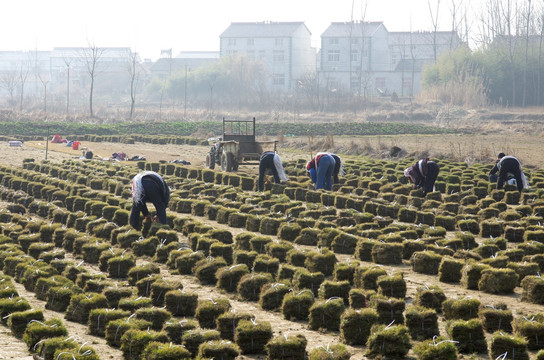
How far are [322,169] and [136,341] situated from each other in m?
12.8

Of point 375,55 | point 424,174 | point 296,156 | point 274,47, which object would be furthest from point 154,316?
point 274,47

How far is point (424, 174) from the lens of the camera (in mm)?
20172

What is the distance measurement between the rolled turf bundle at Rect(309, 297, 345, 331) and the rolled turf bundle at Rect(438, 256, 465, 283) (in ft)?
10.1

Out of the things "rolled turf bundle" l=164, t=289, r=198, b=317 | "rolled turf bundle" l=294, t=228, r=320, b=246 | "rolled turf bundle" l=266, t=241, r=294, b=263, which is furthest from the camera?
"rolled turf bundle" l=294, t=228, r=320, b=246

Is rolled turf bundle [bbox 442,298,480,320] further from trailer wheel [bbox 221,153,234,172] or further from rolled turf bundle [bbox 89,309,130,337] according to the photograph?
trailer wheel [bbox 221,153,234,172]

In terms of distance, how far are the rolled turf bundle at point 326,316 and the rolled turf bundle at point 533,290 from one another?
307 cm

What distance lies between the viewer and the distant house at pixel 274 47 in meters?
94.6

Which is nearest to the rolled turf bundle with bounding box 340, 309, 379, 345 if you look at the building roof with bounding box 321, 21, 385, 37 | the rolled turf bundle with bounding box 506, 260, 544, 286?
the rolled turf bundle with bounding box 506, 260, 544, 286

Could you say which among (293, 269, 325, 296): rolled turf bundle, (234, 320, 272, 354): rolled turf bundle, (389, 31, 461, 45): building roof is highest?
(389, 31, 461, 45): building roof

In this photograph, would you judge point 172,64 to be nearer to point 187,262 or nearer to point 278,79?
point 278,79

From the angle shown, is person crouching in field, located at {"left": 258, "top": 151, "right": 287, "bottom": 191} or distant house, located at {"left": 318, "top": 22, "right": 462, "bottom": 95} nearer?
person crouching in field, located at {"left": 258, "top": 151, "right": 287, "bottom": 191}

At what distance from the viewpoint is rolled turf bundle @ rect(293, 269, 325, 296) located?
11344 mm

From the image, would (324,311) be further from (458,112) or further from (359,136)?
(458,112)

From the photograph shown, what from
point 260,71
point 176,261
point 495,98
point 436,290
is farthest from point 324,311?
point 260,71
